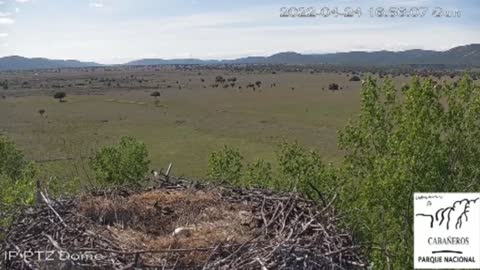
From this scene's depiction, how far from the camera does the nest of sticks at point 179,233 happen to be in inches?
265

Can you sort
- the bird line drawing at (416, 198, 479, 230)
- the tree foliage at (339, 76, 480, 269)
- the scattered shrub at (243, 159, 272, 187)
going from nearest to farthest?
the bird line drawing at (416, 198, 479, 230)
the tree foliage at (339, 76, 480, 269)
the scattered shrub at (243, 159, 272, 187)

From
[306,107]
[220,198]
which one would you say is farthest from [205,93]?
[220,198]

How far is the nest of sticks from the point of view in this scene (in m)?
6.73

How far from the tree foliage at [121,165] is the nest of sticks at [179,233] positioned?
6874mm

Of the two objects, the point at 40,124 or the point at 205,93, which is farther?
the point at 205,93

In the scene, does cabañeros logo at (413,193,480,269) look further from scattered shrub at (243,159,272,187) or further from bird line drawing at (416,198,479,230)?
scattered shrub at (243,159,272,187)

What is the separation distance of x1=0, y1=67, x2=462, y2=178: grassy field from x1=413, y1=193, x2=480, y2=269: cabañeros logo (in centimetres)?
1757

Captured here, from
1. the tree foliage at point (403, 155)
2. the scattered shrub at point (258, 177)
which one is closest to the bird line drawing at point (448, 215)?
the tree foliage at point (403, 155)

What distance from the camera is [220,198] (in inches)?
381

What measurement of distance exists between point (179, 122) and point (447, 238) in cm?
4196

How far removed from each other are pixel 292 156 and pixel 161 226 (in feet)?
24.3

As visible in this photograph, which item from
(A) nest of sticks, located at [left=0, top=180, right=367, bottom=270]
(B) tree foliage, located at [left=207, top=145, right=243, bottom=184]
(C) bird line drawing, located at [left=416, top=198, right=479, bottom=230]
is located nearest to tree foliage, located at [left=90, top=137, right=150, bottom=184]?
(B) tree foliage, located at [left=207, top=145, right=243, bottom=184]

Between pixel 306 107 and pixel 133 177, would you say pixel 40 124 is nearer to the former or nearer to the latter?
pixel 306 107

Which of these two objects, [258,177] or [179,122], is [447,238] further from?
[179,122]
